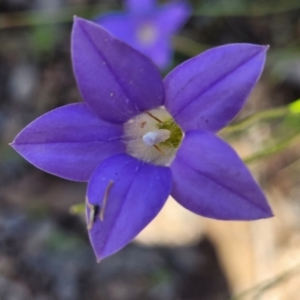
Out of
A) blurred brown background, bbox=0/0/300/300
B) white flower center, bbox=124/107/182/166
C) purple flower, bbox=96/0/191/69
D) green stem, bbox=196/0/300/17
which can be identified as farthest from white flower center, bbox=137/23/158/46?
→ white flower center, bbox=124/107/182/166

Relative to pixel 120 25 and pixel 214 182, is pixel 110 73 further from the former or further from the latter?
pixel 120 25

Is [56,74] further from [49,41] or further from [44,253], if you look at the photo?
[44,253]

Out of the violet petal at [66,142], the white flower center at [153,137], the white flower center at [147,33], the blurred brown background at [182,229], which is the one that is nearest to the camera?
the violet petal at [66,142]

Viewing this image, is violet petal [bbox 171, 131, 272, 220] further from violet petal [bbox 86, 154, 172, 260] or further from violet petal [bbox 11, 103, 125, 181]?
violet petal [bbox 11, 103, 125, 181]

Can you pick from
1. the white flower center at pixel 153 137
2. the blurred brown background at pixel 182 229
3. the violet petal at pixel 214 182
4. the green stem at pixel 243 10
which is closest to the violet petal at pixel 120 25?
the blurred brown background at pixel 182 229

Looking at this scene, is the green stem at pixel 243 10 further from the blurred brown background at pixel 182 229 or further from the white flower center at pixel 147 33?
the white flower center at pixel 147 33

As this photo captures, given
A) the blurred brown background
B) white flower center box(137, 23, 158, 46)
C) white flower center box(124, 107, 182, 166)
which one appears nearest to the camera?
white flower center box(124, 107, 182, 166)
